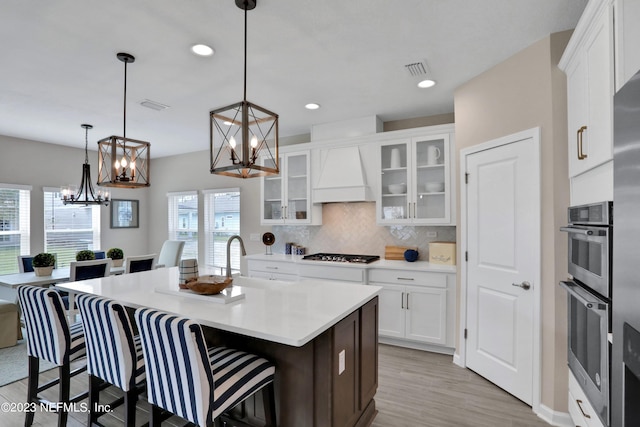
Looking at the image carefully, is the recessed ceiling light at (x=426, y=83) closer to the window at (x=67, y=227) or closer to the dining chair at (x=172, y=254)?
the dining chair at (x=172, y=254)

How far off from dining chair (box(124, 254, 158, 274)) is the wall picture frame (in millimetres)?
2758

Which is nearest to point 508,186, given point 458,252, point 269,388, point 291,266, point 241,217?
point 458,252

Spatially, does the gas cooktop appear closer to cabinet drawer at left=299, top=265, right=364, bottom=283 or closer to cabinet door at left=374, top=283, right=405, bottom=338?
cabinet drawer at left=299, top=265, right=364, bottom=283

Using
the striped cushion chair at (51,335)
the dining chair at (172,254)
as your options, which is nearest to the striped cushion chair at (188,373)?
the striped cushion chair at (51,335)

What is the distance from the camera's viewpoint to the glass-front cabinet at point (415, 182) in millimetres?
3707

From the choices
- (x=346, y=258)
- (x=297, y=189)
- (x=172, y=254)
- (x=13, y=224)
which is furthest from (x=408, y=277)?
(x=13, y=224)

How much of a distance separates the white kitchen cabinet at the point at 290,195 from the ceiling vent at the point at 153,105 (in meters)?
1.63

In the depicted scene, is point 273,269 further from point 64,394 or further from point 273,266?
point 64,394

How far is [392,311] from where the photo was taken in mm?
3650

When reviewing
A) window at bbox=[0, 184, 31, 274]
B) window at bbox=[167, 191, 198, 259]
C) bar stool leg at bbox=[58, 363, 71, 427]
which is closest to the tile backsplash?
window at bbox=[167, 191, 198, 259]

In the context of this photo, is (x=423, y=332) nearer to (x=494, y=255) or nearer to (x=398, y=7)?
(x=494, y=255)

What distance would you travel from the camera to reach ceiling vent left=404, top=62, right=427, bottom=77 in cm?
280

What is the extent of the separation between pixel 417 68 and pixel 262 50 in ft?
4.43

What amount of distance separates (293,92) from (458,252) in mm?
2355
